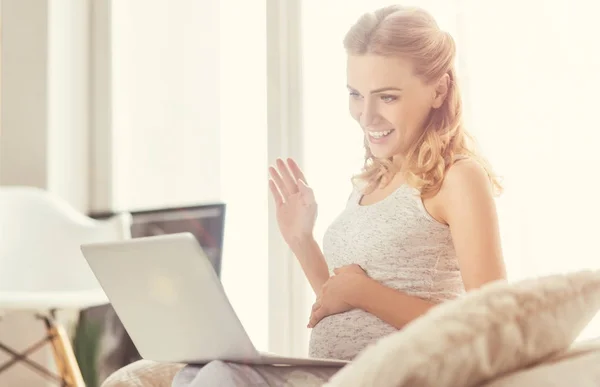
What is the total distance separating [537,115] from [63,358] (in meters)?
1.66

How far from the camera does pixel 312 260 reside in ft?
5.28

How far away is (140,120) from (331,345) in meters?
1.83

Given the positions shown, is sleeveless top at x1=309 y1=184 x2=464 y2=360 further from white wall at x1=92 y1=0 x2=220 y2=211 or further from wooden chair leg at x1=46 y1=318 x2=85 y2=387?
white wall at x1=92 y1=0 x2=220 y2=211

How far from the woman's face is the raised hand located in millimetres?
163

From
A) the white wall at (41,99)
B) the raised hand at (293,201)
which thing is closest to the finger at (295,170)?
the raised hand at (293,201)

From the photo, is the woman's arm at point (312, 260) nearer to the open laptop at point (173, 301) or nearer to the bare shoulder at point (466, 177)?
the bare shoulder at point (466, 177)

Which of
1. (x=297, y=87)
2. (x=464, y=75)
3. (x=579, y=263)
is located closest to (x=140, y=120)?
(x=297, y=87)

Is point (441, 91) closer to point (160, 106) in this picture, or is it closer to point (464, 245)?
point (464, 245)

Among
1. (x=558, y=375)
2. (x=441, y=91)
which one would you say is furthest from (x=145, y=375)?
(x=558, y=375)

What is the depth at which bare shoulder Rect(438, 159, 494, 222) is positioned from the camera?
130 cm

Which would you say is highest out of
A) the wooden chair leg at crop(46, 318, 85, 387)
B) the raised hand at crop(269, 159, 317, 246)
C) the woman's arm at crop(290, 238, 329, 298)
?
the raised hand at crop(269, 159, 317, 246)

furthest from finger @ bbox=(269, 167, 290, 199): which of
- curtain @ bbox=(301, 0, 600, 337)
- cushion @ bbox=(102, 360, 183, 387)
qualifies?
curtain @ bbox=(301, 0, 600, 337)

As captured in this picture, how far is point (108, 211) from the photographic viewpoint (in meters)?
3.00

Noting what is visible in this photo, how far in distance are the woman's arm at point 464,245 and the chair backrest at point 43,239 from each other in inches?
62.0
